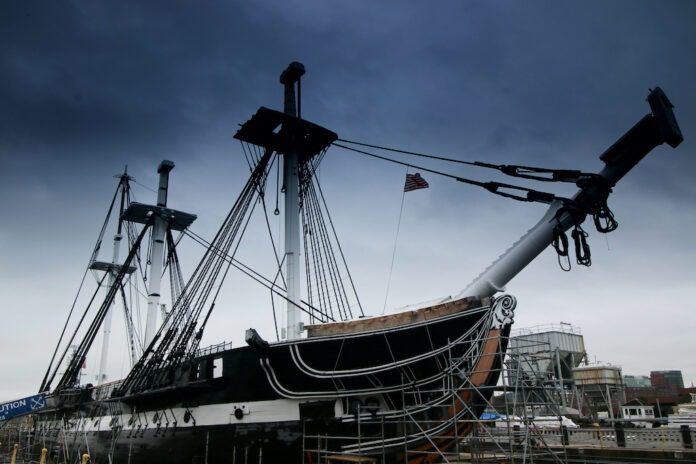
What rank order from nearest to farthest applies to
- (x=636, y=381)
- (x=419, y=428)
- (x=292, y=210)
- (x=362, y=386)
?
(x=419, y=428) < (x=362, y=386) < (x=292, y=210) < (x=636, y=381)

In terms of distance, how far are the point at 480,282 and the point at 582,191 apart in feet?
10.4

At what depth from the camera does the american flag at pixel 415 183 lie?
51.0 ft

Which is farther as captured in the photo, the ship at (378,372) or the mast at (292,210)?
the mast at (292,210)

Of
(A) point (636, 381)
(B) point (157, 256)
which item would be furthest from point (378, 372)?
(A) point (636, 381)

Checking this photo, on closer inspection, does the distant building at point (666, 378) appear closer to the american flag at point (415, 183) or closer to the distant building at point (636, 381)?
the distant building at point (636, 381)

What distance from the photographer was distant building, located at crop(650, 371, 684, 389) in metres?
65.9

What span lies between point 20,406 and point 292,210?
17.3 meters

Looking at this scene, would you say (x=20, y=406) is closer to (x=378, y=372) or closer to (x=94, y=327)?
(x=94, y=327)

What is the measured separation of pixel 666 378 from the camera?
68438 mm

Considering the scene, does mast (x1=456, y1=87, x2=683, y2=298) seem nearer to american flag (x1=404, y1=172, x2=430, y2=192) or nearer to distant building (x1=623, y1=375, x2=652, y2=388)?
american flag (x1=404, y1=172, x2=430, y2=192)

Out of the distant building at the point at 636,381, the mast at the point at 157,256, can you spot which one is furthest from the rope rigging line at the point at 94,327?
the distant building at the point at 636,381

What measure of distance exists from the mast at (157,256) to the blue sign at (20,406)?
537 centimetres

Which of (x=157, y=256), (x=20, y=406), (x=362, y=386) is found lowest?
(x=20, y=406)

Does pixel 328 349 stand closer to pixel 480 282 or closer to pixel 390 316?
pixel 390 316
